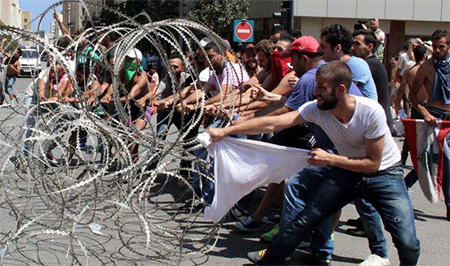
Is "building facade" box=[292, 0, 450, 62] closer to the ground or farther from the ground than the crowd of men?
farther from the ground

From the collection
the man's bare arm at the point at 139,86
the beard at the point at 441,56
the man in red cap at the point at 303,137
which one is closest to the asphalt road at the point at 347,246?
the man in red cap at the point at 303,137

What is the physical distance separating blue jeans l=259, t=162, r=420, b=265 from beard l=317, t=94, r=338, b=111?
50 centimetres

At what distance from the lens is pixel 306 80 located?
16.4 ft

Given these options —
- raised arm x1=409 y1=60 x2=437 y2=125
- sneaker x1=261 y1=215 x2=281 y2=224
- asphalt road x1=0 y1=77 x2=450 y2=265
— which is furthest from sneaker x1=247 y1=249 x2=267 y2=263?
raised arm x1=409 y1=60 x2=437 y2=125

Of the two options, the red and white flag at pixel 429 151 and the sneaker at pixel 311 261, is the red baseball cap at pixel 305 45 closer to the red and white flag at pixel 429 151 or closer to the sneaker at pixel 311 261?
the sneaker at pixel 311 261

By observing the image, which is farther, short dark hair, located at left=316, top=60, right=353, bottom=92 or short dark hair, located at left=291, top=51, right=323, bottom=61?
short dark hair, located at left=291, top=51, right=323, bottom=61

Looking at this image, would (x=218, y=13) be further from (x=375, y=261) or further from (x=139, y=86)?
(x=375, y=261)

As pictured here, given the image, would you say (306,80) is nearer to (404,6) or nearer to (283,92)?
(283,92)

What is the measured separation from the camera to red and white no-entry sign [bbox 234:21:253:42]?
17.6m

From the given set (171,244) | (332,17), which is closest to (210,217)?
(171,244)

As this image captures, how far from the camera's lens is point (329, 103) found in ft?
13.9

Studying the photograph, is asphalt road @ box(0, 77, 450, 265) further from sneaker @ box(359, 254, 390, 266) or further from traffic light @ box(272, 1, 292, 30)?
traffic light @ box(272, 1, 292, 30)

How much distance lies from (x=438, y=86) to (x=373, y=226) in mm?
2561

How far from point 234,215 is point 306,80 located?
1.95m
